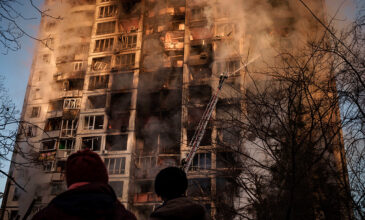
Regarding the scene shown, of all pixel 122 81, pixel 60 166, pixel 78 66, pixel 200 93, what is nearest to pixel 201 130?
pixel 200 93

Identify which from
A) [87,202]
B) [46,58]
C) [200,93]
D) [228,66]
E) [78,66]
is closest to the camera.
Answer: [87,202]

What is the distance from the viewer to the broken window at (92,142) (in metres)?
34.1

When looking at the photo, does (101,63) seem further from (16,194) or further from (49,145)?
(16,194)

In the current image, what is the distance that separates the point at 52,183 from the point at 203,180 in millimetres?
16075

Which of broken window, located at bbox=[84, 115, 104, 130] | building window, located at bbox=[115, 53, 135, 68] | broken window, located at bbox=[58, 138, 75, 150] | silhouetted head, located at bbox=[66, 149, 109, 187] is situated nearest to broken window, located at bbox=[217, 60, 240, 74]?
building window, located at bbox=[115, 53, 135, 68]

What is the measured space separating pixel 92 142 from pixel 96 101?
17.2 ft

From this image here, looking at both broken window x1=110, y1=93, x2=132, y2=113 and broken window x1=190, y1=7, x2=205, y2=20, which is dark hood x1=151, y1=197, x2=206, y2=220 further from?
broken window x1=190, y1=7, x2=205, y2=20

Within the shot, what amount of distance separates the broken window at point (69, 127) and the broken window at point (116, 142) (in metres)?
4.39

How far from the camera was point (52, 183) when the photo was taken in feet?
113

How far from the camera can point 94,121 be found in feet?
115

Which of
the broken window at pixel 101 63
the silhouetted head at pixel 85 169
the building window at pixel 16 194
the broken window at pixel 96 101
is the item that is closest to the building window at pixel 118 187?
the broken window at pixel 96 101

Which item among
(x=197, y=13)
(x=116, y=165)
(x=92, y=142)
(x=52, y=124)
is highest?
(x=197, y=13)

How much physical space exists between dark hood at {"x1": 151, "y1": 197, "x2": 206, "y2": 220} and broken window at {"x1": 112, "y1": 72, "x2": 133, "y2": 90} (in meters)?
33.3

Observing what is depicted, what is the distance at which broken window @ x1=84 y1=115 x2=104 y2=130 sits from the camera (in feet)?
116
